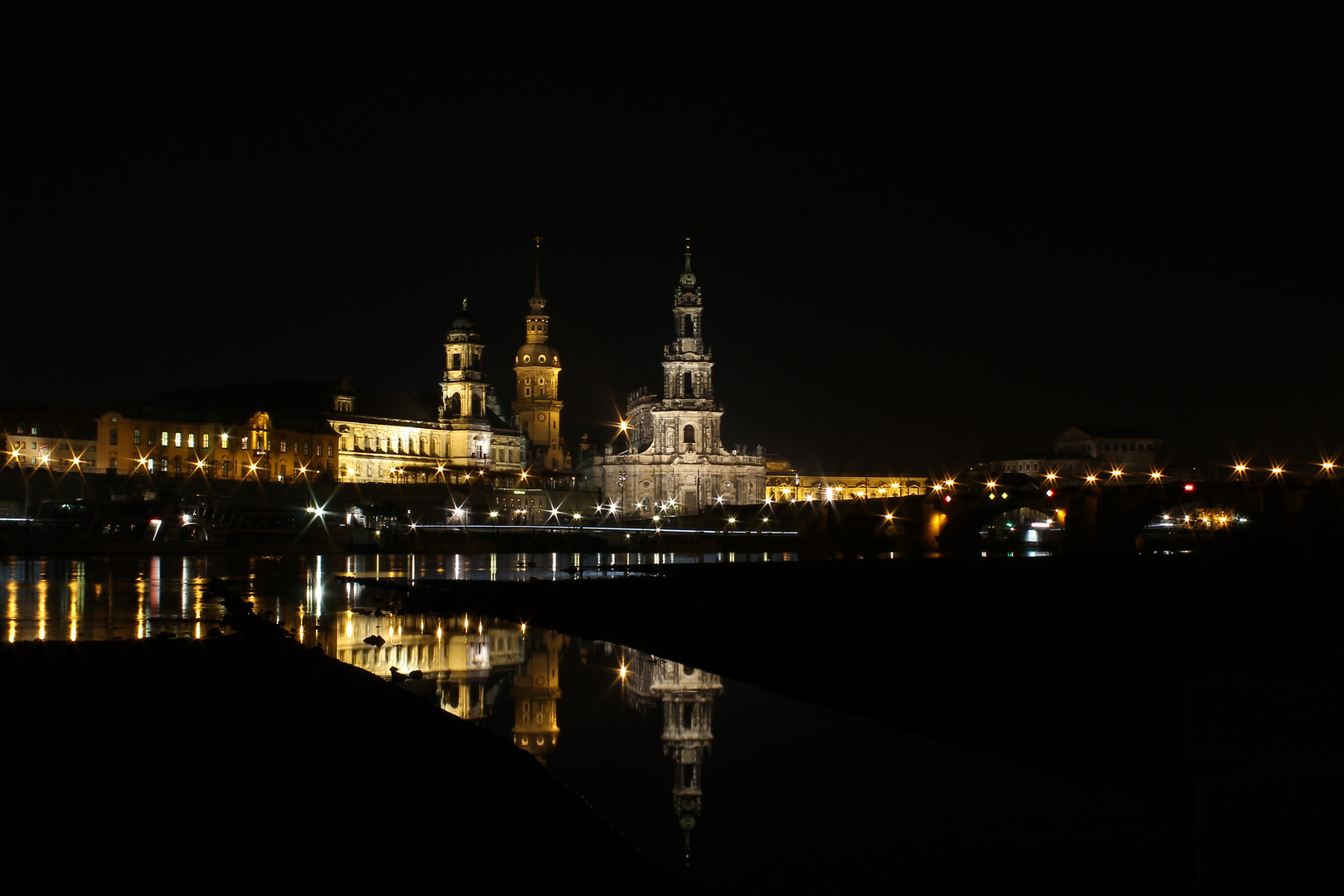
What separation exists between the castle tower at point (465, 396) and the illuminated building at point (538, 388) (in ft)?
25.6

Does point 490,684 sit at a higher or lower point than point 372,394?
lower

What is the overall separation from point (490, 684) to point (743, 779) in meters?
7.12

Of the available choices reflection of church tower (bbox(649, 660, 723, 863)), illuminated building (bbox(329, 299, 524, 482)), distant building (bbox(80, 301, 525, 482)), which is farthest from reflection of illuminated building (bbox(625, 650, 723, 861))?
illuminated building (bbox(329, 299, 524, 482))

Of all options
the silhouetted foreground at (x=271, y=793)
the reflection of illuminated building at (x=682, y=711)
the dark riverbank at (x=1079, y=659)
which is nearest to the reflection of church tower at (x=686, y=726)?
the reflection of illuminated building at (x=682, y=711)

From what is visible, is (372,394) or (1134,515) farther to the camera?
(372,394)

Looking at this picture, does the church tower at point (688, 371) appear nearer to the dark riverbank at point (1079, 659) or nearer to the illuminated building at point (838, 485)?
the illuminated building at point (838, 485)

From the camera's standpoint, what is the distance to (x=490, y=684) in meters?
18.4

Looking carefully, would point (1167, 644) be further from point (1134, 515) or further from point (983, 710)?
point (1134, 515)

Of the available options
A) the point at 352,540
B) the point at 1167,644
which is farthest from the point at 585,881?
the point at 352,540

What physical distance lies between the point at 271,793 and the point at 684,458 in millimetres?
126323

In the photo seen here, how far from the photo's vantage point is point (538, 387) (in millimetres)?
164125

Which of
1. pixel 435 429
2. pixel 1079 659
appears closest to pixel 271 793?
pixel 1079 659

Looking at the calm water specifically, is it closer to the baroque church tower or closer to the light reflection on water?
the light reflection on water

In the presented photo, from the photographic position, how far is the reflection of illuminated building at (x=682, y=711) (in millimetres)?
11531
